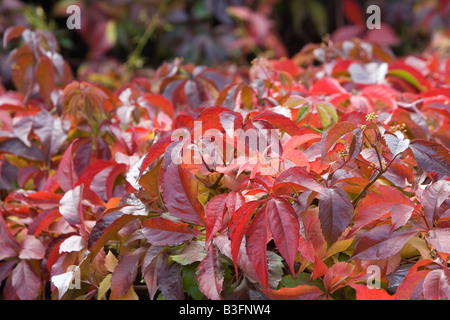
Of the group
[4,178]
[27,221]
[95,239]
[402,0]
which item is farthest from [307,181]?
[402,0]

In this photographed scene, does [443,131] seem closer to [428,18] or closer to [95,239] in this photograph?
[95,239]

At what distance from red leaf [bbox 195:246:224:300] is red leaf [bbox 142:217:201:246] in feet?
0.15

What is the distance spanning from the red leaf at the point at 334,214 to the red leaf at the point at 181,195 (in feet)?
0.59

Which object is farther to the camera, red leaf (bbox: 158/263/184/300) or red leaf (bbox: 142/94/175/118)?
red leaf (bbox: 142/94/175/118)

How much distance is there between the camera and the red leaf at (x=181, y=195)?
67 cm

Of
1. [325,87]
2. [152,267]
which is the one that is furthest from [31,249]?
[325,87]

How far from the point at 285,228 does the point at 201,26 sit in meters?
2.14

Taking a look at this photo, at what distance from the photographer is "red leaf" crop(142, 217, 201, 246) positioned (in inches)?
26.1

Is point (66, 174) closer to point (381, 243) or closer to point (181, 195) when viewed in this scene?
point (181, 195)

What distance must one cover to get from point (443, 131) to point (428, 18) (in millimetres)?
1833

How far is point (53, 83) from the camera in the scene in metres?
1.16

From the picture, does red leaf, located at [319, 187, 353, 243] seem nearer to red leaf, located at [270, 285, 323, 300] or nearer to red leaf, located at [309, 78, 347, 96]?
red leaf, located at [270, 285, 323, 300]

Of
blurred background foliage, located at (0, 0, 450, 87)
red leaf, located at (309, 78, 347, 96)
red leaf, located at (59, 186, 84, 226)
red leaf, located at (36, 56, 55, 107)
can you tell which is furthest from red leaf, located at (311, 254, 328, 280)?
blurred background foliage, located at (0, 0, 450, 87)

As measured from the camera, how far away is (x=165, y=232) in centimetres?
67
